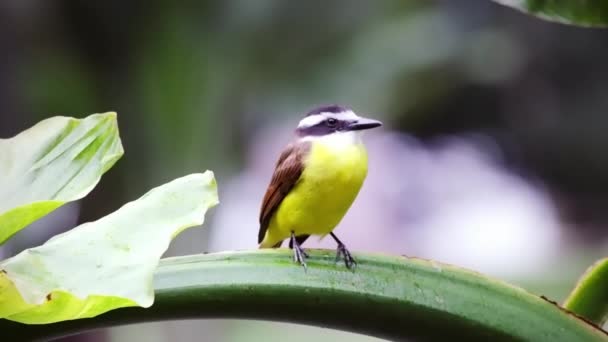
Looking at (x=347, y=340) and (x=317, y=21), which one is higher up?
(x=317, y=21)

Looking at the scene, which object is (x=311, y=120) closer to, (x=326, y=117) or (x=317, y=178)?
(x=326, y=117)

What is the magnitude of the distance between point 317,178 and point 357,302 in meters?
0.72

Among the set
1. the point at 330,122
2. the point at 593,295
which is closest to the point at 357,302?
the point at 593,295

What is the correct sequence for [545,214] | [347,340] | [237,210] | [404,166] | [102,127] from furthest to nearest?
[404,166]
[545,214]
[237,210]
[347,340]
[102,127]

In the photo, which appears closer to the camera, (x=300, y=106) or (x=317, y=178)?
(x=317, y=178)

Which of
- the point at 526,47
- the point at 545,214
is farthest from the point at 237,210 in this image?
the point at 526,47

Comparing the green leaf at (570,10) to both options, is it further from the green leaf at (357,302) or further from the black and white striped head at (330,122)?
the black and white striped head at (330,122)

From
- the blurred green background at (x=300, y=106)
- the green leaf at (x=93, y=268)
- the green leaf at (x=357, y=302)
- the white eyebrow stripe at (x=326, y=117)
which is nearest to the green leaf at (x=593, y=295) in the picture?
the green leaf at (x=357, y=302)

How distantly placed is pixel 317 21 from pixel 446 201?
821mm

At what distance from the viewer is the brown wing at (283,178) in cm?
124

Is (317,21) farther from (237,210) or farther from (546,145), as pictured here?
(546,145)

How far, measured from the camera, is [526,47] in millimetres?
4656

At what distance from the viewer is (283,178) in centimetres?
125

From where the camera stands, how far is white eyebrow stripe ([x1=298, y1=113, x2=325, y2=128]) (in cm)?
130
